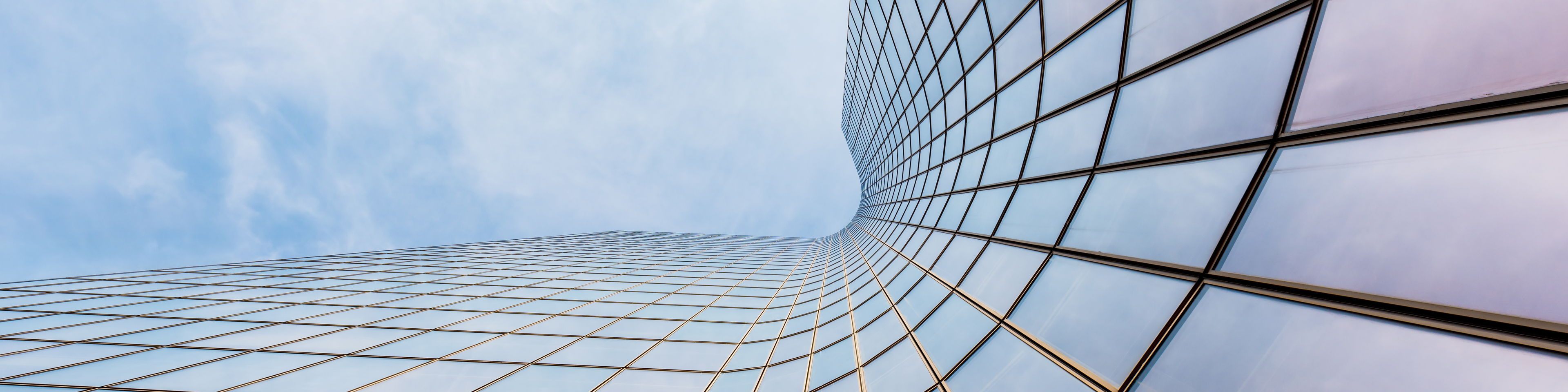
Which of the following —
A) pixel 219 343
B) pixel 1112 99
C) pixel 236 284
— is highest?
pixel 236 284

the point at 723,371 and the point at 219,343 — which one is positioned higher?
the point at 219,343

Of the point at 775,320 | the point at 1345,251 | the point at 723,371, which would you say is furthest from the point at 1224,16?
the point at 775,320

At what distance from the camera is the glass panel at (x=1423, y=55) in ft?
12.2

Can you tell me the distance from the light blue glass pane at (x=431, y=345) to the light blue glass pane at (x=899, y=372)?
11.5 m

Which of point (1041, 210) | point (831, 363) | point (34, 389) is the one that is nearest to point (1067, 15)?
point (1041, 210)

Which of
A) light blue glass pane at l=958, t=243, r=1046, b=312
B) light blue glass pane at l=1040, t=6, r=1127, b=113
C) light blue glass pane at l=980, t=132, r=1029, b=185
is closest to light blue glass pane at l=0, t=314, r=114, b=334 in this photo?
light blue glass pane at l=958, t=243, r=1046, b=312

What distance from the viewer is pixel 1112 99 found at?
30.5ft

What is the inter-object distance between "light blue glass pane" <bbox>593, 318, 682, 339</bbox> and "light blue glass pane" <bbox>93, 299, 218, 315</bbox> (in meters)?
15.6

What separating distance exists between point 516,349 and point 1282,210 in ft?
52.9

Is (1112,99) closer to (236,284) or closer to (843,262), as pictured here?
(843,262)

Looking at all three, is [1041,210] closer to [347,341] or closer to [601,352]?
[601,352]

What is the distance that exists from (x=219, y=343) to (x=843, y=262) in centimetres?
2382

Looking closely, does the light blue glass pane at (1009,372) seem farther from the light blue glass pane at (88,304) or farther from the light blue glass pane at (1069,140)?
the light blue glass pane at (88,304)

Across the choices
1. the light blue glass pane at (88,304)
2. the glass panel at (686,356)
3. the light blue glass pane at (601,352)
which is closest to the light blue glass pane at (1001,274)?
the glass panel at (686,356)
